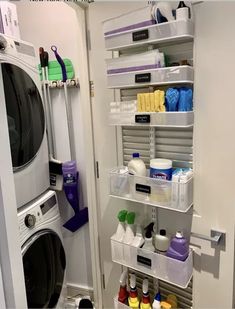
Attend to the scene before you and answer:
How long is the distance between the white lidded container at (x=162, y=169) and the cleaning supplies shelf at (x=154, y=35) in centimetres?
55

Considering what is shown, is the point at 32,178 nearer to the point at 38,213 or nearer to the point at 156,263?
the point at 38,213

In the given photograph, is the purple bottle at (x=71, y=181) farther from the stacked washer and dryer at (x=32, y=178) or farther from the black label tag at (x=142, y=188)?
the black label tag at (x=142, y=188)

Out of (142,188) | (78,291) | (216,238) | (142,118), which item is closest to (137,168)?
(142,188)

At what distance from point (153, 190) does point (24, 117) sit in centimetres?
83

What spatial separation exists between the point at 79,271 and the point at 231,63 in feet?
6.08

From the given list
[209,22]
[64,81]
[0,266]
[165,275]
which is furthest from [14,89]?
[165,275]

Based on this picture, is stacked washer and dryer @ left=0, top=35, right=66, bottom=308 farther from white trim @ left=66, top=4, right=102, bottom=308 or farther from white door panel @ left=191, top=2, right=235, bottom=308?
white door panel @ left=191, top=2, right=235, bottom=308

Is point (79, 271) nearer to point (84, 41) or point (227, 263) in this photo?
point (227, 263)

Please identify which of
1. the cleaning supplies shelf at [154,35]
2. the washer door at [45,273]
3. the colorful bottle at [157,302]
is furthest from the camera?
the washer door at [45,273]

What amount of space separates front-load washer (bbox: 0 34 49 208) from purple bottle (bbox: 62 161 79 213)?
0.18 metres

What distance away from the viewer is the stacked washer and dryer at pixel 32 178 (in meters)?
1.38

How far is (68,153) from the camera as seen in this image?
189 centimetres

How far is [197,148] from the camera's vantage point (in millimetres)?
1208

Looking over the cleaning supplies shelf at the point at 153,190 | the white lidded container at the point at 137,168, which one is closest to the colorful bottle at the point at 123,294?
the cleaning supplies shelf at the point at 153,190
